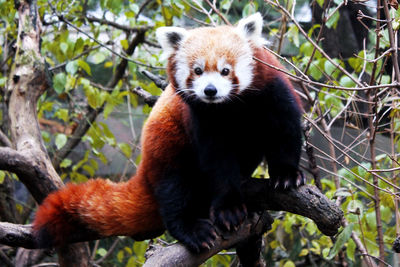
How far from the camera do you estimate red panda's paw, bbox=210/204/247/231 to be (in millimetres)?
2641

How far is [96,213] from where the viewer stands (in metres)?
2.82

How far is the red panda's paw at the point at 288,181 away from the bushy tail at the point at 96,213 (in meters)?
0.84

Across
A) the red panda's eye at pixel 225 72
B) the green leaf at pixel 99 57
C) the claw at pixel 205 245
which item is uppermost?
the red panda's eye at pixel 225 72

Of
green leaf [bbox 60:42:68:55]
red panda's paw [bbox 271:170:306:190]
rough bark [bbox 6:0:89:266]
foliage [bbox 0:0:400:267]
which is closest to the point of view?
red panda's paw [bbox 271:170:306:190]

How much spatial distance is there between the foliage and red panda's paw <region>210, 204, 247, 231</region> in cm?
56

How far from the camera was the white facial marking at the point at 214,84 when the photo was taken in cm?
253

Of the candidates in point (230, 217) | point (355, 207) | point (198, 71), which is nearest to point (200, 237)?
point (230, 217)

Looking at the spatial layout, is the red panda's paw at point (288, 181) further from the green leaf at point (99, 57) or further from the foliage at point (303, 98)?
the green leaf at point (99, 57)

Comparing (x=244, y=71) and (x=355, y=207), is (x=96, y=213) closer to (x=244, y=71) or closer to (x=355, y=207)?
(x=244, y=71)

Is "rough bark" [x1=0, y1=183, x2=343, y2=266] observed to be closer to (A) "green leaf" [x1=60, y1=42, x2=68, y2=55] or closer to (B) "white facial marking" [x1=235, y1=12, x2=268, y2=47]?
(B) "white facial marking" [x1=235, y1=12, x2=268, y2=47]

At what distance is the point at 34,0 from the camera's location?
360cm

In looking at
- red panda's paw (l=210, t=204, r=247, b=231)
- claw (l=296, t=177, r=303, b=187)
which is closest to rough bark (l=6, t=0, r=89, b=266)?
red panda's paw (l=210, t=204, r=247, b=231)

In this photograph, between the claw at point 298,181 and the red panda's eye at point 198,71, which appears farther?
the red panda's eye at point 198,71

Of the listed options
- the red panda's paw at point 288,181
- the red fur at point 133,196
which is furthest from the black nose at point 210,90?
the red panda's paw at point 288,181
